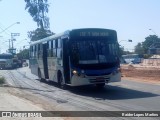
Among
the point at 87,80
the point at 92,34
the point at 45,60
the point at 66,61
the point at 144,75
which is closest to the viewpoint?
the point at 87,80

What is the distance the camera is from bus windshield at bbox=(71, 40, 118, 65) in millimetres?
20156

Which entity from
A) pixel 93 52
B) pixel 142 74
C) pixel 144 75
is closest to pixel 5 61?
pixel 142 74

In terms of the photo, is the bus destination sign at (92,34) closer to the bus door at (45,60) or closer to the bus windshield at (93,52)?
the bus windshield at (93,52)

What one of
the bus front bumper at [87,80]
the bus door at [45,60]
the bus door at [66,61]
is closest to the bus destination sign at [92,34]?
the bus door at [66,61]

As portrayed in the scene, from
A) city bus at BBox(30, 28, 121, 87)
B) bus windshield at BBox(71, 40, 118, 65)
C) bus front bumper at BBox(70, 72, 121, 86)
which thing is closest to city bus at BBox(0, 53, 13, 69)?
city bus at BBox(30, 28, 121, 87)

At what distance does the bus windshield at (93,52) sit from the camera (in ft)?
66.1

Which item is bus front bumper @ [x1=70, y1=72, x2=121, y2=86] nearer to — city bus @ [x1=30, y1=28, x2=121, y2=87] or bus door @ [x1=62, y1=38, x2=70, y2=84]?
city bus @ [x1=30, y1=28, x2=121, y2=87]

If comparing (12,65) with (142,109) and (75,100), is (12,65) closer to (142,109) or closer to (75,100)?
(75,100)

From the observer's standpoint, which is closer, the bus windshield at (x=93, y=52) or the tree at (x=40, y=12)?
the bus windshield at (x=93, y=52)

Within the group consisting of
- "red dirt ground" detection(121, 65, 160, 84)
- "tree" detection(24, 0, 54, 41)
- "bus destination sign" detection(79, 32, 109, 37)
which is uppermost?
"tree" detection(24, 0, 54, 41)

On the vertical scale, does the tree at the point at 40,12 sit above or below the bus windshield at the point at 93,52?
above

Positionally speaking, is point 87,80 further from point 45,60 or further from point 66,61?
point 45,60

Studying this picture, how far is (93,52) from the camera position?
20.3 m

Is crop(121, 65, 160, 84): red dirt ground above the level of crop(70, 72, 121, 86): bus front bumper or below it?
below
